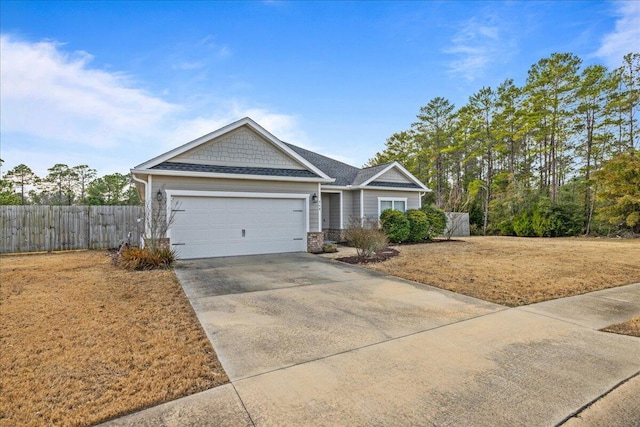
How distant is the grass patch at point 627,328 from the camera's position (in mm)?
4005

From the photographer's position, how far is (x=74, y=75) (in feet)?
35.1

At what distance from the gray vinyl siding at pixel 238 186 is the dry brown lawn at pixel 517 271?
3.97 meters

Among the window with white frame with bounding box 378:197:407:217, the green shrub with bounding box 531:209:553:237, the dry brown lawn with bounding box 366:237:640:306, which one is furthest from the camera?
the green shrub with bounding box 531:209:553:237

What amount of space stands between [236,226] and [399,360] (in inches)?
331

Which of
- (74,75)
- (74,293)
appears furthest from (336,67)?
(74,293)

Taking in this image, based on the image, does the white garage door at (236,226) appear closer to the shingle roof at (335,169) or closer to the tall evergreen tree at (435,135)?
the shingle roof at (335,169)

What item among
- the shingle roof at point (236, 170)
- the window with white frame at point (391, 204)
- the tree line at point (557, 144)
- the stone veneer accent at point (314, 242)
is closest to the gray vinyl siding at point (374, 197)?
the window with white frame at point (391, 204)

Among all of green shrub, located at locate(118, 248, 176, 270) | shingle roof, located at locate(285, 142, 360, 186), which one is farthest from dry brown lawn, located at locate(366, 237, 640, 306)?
shingle roof, located at locate(285, 142, 360, 186)

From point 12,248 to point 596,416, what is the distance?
17.5 m

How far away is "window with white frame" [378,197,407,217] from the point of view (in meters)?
16.0

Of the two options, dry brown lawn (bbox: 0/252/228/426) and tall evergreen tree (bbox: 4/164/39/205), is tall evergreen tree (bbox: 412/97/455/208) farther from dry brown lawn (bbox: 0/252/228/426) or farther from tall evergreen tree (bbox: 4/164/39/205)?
tall evergreen tree (bbox: 4/164/39/205)

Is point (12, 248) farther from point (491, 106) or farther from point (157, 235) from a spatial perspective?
point (491, 106)

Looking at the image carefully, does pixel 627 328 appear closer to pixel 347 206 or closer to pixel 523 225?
pixel 347 206

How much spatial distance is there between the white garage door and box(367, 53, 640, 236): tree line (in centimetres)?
1451
